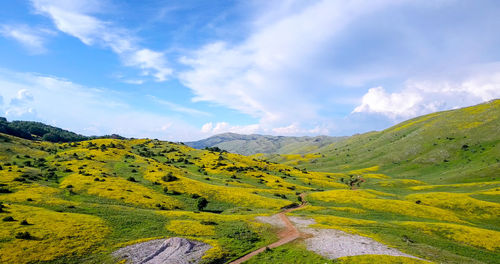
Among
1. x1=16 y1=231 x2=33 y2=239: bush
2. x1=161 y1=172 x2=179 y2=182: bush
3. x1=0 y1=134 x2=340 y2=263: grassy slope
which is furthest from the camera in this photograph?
x1=161 y1=172 x2=179 y2=182: bush

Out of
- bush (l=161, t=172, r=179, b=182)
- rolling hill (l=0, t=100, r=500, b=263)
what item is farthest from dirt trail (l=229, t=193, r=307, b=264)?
bush (l=161, t=172, r=179, b=182)

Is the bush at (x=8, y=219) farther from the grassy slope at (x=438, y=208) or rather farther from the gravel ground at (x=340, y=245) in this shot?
the grassy slope at (x=438, y=208)

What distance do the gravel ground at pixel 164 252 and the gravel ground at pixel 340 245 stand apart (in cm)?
1769

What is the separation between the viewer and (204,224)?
49.8m

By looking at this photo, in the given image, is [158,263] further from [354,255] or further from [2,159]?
[2,159]

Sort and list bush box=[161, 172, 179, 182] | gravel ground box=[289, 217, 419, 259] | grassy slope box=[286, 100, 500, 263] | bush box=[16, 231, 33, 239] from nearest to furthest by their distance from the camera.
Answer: bush box=[16, 231, 33, 239]
gravel ground box=[289, 217, 419, 259]
grassy slope box=[286, 100, 500, 263]
bush box=[161, 172, 179, 182]

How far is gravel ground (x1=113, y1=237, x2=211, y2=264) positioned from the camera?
A: 111 ft

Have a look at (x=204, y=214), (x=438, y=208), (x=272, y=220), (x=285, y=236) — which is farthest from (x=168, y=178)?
(x=438, y=208)

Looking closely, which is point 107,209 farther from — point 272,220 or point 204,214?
point 272,220

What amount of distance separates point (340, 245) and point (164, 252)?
27.8 metres

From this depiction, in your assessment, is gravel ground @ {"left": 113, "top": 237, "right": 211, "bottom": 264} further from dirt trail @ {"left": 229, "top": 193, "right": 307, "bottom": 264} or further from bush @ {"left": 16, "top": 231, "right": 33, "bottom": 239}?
bush @ {"left": 16, "top": 231, "right": 33, "bottom": 239}

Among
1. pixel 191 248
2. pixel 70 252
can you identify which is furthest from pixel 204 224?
pixel 70 252

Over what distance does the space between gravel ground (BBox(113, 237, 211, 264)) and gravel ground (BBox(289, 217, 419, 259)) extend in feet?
58.1

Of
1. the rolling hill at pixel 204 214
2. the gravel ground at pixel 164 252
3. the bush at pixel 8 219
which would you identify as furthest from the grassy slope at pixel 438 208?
the bush at pixel 8 219
